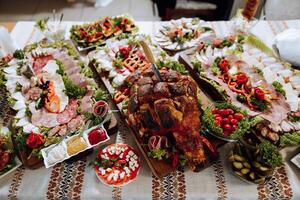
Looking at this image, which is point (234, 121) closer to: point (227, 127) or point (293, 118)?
point (227, 127)

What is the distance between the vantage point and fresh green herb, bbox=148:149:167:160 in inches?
51.5

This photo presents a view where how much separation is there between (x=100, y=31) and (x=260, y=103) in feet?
4.21

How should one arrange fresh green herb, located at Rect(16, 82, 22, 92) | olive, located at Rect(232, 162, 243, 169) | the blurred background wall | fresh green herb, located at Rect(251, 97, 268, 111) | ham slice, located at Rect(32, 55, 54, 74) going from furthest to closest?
1. the blurred background wall
2. ham slice, located at Rect(32, 55, 54, 74)
3. fresh green herb, located at Rect(16, 82, 22, 92)
4. fresh green herb, located at Rect(251, 97, 268, 111)
5. olive, located at Rect(232, 162, 243, 169)

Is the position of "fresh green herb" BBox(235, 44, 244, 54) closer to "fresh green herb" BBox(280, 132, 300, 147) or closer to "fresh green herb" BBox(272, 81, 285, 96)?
"fresh green herb" BBox(272, 81, 285, 96)

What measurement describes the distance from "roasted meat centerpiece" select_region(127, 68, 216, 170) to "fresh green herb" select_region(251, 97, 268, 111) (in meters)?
0.41

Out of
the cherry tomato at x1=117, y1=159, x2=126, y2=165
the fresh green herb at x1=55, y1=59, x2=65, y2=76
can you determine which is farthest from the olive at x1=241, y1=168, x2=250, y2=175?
the fresh green herb at x1=55, y1=59, x2=65, y2=76

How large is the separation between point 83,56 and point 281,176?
1.49 meters

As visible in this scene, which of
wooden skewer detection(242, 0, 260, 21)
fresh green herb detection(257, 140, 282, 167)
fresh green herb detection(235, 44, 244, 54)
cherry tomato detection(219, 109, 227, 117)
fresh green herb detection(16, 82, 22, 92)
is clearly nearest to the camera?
fresh green herb detection(257, 140, 282, 167)

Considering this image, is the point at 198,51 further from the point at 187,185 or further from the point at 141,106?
the point at 187,185

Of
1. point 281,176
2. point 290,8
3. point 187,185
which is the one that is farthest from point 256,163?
point 290,8

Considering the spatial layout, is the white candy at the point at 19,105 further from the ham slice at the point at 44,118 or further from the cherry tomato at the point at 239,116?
the cherry tomato at the point at 239,116

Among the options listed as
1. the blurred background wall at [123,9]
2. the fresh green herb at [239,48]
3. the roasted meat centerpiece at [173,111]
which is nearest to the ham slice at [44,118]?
the roasted meat centerpiece at [173,111]

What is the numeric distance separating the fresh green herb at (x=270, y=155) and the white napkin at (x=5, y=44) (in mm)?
1751

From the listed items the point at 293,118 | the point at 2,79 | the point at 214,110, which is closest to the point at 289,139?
the point at 293,118
